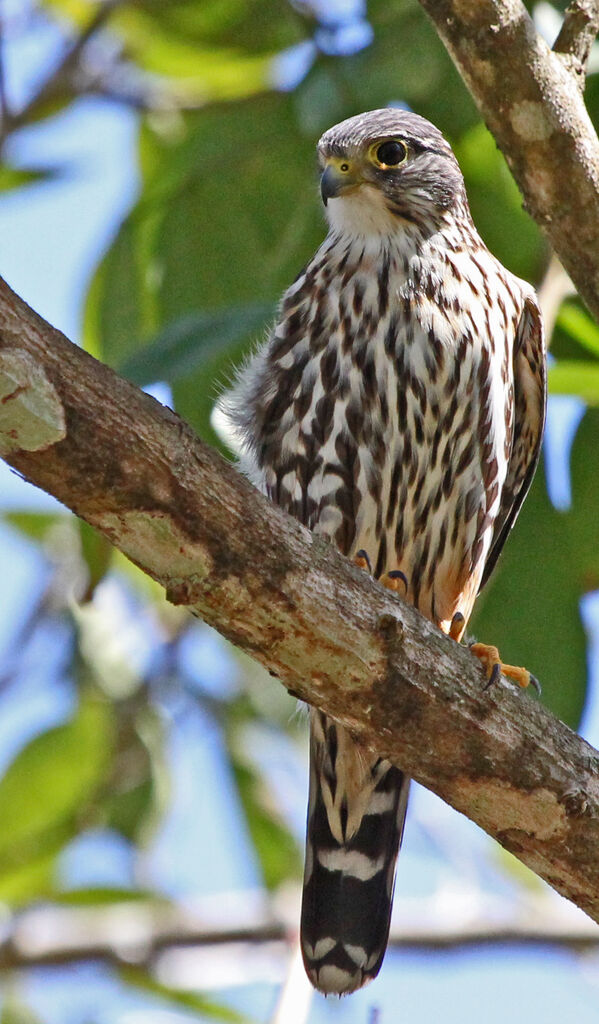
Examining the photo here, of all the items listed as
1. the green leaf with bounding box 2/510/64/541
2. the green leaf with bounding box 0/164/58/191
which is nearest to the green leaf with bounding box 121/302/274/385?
the green leaf with bounding box 0/164/58/191

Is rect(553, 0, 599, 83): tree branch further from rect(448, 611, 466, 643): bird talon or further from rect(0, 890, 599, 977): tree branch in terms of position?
rect(0, 890, 599, 977): tree branch

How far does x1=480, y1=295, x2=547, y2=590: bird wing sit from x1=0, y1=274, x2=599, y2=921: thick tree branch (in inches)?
50.1

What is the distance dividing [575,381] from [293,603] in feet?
5.84

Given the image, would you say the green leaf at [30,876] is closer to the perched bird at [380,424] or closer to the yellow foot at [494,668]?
the perched bird at [380,424]

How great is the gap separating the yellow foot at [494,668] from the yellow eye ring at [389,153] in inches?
58.8

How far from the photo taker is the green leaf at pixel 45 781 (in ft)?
15.5

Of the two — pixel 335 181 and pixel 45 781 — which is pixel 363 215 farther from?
pixel 45 781

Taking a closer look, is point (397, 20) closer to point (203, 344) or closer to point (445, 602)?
point (203, 344)

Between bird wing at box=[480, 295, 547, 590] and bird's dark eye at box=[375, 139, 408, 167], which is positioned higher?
bird's dark eye at box=[375, 139, 408, 167]

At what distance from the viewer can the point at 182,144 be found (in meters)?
4.45

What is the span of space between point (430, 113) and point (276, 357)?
3.85 feet

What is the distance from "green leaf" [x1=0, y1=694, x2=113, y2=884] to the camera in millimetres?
4738

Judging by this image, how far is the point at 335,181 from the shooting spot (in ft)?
13.2

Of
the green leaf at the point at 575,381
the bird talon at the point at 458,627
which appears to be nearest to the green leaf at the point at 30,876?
the bird talon at the point at 458,627
